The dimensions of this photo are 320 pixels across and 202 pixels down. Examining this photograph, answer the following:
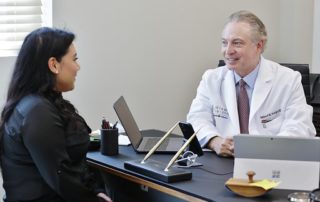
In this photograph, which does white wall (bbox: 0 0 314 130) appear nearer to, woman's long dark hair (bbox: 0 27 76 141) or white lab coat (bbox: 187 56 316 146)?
white lab coat (bbox: 187 56 316 146)

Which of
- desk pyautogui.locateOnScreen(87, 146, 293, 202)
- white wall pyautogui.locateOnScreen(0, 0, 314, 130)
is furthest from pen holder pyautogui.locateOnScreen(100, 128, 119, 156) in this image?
white wall pyautogui.locateOnScreen(0, 0, 314, 130)

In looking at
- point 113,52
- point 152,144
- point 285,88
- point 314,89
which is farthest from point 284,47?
point 152,144

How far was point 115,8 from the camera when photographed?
3.30 meters

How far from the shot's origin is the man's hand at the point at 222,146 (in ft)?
7.00

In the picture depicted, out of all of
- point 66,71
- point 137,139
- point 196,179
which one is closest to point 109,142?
point 137,139

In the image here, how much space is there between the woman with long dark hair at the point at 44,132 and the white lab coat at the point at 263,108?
604 millimetres

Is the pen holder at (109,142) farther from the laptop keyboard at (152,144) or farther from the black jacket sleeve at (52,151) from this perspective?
the black jacket sleeve at (52,151)

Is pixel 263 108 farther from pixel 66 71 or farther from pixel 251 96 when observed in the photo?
pixel 66 71

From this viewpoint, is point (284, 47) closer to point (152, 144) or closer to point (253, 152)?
point (152, 144)

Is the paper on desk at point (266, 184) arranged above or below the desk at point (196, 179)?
above

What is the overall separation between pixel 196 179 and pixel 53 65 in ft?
2.27

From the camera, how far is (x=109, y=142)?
2.21 metres

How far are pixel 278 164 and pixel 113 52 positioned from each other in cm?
183

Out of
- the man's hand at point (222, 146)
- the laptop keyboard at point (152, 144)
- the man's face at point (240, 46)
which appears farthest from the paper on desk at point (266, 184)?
the man's face at point (240, 46)
